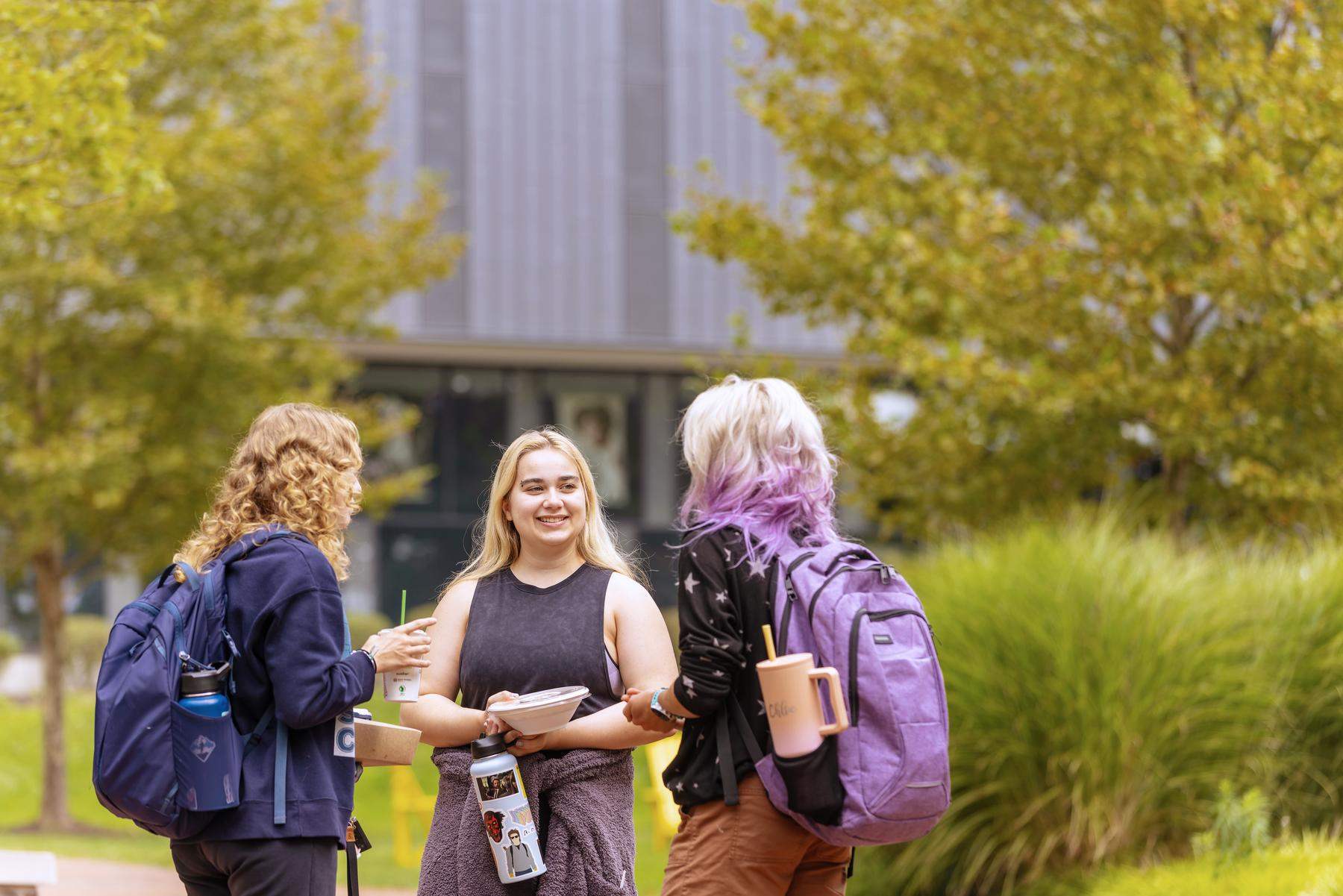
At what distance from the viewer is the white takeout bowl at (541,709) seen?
3.56 metres

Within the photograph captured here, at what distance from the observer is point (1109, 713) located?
6.96 m

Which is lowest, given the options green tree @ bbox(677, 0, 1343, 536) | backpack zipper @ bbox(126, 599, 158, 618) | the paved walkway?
the paved walkway

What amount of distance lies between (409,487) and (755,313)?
10821 millimetres

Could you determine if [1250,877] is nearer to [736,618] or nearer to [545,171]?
[736,618]

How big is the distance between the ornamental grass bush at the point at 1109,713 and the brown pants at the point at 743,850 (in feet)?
12.7

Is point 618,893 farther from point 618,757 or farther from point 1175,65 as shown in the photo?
point 1175,65

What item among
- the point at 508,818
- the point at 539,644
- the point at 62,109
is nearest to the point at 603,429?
the point at 62,109

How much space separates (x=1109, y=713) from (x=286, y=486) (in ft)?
15.3

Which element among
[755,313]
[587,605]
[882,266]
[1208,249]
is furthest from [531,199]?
[587,605]

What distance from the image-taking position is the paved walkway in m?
9.42

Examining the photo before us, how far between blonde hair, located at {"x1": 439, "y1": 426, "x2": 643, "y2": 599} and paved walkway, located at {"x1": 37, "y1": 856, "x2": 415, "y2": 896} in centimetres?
631

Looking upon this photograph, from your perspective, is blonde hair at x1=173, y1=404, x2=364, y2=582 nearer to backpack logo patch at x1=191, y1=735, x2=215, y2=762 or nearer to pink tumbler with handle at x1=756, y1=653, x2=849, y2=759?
backpack logo patch at x1=191, y1=735, x2=215, y2=762

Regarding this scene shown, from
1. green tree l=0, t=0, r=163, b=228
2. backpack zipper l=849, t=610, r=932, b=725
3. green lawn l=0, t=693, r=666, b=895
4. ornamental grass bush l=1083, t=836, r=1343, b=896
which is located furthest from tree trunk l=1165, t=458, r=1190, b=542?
backpack zipper l=849, t=610, r=932, b=725

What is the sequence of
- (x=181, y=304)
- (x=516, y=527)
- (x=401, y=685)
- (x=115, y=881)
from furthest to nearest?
1. (x=181, y=304)
2. (x=115, y=881)
3. (x=516, y=527)
4. (x=401, y=685)
